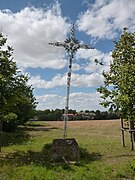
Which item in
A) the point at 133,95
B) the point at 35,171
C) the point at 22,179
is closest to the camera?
the point at 22,179

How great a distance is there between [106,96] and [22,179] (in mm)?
7377

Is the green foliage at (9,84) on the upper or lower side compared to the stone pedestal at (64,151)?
upper

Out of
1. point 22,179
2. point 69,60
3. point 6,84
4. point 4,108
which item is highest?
point 69,60

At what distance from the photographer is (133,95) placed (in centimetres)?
1303

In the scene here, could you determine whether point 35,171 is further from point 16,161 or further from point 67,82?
point 67,82

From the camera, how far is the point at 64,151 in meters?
15.1

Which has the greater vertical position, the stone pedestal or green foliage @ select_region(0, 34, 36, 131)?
green foliage @ select_region(0, 34, 36, 131)

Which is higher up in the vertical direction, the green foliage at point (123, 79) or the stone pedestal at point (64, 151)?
the green foliage at point (123, 79)

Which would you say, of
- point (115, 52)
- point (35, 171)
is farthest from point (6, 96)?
point (115, 52)

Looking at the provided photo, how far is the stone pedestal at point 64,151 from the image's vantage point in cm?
1491

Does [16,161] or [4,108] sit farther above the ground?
[4,108]

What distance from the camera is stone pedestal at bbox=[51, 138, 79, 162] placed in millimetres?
14912

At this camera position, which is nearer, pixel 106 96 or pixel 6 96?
pixel 6 96

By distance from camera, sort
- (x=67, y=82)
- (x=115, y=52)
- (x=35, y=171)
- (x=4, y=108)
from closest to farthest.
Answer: (x=35, y=171), (x=4, y=108), (x=67, y=82), (x=115, y=52)
